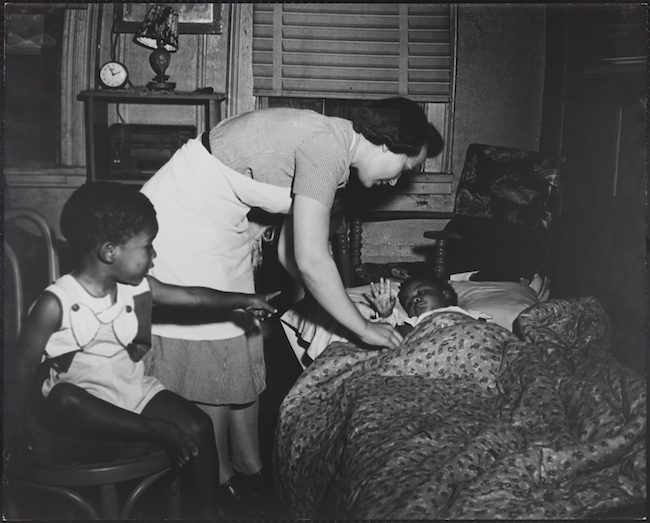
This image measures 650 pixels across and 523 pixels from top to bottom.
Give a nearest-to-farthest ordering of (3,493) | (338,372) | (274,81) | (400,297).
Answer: (3,493), (338,372), (400,297), (274,81)

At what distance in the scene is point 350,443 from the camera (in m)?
1.50

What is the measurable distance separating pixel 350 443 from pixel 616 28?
4.68ft

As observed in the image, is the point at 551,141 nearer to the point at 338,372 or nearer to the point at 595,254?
the point at 595,254

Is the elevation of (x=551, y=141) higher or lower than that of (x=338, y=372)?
higher

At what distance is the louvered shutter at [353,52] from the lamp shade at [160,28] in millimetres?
511

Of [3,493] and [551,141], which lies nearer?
[3,493]

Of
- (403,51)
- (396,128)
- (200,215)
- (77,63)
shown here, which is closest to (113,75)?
(77,63)

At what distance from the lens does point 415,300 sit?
2.37m

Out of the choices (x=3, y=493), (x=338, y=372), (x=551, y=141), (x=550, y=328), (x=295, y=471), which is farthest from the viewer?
(x=551, y=141)

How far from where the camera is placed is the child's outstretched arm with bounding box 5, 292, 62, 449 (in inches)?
50.4

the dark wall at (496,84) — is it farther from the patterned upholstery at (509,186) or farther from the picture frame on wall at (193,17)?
the picture frame on wall at (193,17)

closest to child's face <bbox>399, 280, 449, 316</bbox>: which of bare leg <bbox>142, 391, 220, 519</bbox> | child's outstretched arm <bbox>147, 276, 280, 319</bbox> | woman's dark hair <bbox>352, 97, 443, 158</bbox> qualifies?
woman's dark hair <bbox>352, 97, 443, 158</bbox>

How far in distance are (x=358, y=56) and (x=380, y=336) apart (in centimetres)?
211

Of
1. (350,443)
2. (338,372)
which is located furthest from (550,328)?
(350,443)
